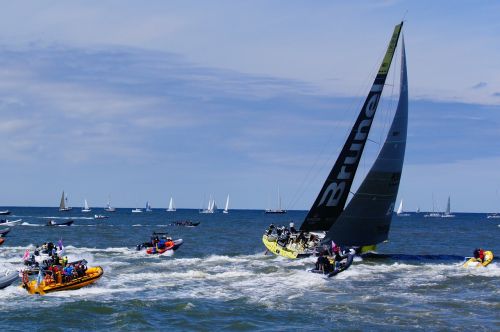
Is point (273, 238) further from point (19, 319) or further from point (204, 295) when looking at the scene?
point (19, 319)

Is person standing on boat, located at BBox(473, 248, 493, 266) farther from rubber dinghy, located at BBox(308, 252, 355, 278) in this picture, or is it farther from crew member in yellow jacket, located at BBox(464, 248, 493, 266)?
rubber dinghy, located at BBox(308, 252, 355, 278)

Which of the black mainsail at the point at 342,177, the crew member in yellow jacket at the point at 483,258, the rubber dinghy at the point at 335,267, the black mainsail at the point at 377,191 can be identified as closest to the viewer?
the rubber dinghy at the point at 335,267

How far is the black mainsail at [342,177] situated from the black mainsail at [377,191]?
228 centimetres

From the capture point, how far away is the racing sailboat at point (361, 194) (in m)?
47.6

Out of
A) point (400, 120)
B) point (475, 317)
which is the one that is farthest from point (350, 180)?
point (475, 317)

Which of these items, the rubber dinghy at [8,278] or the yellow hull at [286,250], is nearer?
the rubber dinghy at [8,278]

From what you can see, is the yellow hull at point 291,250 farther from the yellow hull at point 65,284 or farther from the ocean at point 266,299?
the yellow hull at point 65,284

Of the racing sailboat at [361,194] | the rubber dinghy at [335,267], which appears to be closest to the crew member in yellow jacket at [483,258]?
the racing sailboat at [361,194]

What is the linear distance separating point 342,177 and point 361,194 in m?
2.90

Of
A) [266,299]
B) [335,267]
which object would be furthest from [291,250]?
[266,299]

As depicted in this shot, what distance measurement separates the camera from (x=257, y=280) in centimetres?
3934

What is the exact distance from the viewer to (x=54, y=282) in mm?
35250

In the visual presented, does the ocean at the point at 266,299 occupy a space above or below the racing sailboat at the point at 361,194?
below

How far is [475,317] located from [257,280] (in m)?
13.4
